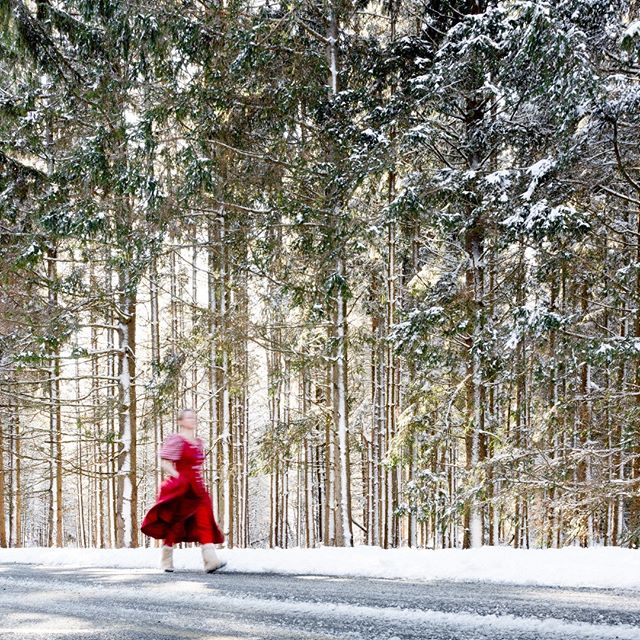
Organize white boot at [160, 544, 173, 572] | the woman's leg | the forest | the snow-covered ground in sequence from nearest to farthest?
the snow-covered ground, the woman's leg, white boot at [160, 544, 173, 572], the forest

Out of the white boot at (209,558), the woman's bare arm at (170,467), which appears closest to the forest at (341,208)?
the white boot at (209,558)

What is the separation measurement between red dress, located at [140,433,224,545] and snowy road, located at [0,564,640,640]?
2.36 feet

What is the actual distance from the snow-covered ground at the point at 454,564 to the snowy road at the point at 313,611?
12.5 inches

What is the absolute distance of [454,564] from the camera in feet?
18.7

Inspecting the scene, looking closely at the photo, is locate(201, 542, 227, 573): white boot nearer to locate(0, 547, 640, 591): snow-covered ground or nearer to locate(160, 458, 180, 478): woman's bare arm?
locate(0, 547, 640, 591): snow-covered ground

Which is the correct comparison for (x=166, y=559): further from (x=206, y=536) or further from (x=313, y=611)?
(x=313, y=611)

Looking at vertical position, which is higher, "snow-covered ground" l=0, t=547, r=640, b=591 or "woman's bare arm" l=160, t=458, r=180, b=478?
"woman's bare arm" l=160, t=458, r=180, b=478

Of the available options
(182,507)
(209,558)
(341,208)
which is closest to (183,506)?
(182,507)

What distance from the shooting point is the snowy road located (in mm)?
3387

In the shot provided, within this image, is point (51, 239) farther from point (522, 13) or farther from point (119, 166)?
point (522, 13)

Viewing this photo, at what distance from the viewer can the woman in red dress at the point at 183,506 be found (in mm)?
→ 6152

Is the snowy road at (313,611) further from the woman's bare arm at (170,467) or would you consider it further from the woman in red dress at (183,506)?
the woman's bare arm at (170,467)

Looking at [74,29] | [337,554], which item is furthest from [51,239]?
[337,554]

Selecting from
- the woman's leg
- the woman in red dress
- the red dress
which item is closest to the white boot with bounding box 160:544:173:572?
the woman in red dress
